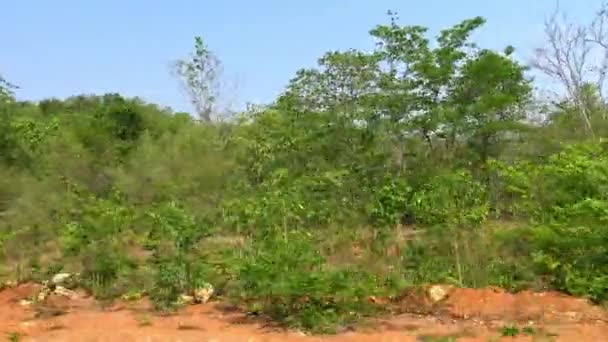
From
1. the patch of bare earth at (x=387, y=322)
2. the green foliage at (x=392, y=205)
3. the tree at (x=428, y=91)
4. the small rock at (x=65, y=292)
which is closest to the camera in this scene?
the patch of bare earth at (x=387, y=322)

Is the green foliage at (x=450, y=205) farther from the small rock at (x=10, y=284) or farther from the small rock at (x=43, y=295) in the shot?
the small rock at (x=10, y=284)

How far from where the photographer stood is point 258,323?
8055 mm

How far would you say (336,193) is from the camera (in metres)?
12.3

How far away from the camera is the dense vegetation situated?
8.56 metres

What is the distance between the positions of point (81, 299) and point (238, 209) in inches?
102

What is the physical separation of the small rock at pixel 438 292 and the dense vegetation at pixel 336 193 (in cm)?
29

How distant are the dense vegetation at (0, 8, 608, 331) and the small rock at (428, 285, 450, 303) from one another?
0.96ft

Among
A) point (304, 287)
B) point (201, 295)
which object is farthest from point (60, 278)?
point (304, 287)

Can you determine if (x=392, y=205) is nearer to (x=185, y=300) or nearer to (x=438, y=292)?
(x=438, y=292)

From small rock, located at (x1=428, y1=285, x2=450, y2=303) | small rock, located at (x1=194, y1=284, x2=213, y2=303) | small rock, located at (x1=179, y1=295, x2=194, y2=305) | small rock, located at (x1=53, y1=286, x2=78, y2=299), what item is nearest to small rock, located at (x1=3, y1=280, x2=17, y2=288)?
small rock, located at (x1=53, y1=286, x2=78, y2=299)

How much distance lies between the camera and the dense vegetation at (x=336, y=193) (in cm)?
856

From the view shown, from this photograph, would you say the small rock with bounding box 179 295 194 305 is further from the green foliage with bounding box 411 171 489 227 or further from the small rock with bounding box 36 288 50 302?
the green foliage with bounding box 411 171 489 227

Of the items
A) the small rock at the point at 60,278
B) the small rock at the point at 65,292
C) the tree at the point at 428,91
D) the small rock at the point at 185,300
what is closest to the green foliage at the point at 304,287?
the small rock at the point at 185,300

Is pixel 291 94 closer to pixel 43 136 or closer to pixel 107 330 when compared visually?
pixel 43 136
